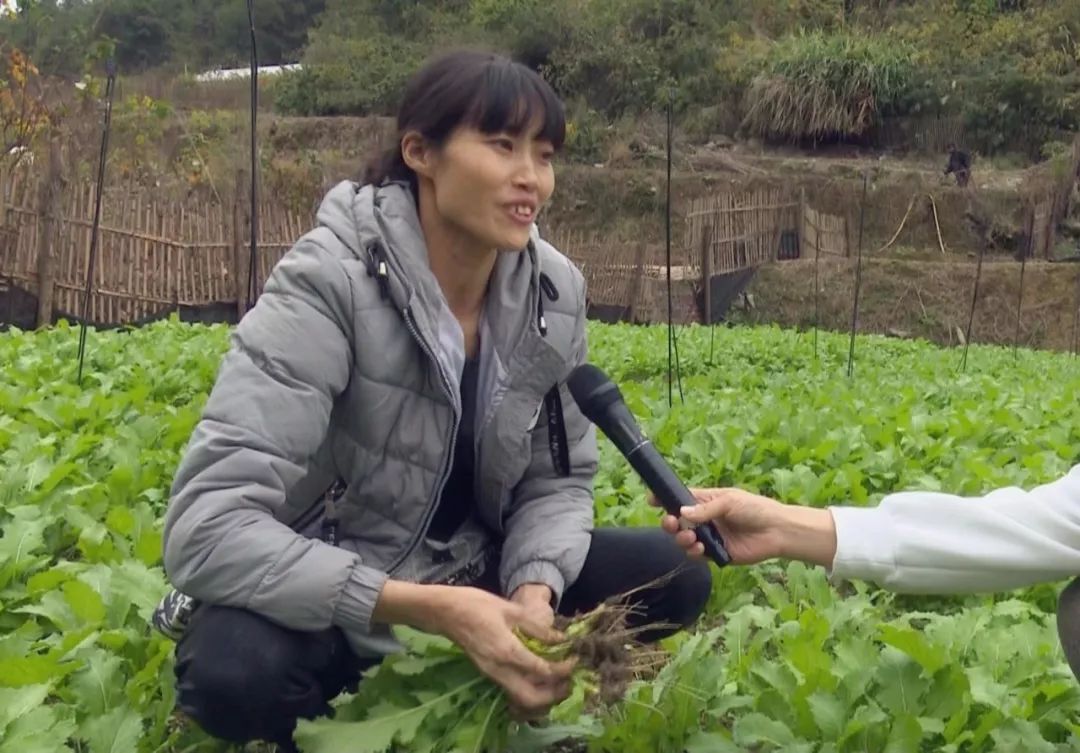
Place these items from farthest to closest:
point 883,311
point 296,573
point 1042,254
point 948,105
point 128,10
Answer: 1. point 128,10
2. point 948,105
3. point 1042,254
4. point 883,311
5. point 296,573

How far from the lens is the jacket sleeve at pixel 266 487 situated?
2109 millimetres

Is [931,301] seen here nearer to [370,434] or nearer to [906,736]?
[906,736]

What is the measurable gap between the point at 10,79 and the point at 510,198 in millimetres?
15078

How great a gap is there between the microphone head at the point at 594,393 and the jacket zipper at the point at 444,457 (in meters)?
0.25

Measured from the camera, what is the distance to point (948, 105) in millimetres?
28703

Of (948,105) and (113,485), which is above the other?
(948,105)

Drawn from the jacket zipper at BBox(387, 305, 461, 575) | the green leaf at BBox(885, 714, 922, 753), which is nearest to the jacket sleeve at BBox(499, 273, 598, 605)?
the jacket zipper at BBox(387, 305, 461, 575)

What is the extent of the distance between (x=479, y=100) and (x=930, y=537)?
3.71ft

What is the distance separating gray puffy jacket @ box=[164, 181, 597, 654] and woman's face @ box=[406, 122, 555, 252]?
10 cm

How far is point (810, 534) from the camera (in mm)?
2264

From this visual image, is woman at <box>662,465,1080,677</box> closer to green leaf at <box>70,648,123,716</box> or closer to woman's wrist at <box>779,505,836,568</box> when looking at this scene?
woman's wrist at <box>779,505,836,568</box>

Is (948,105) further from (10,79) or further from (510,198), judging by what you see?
(510,198)

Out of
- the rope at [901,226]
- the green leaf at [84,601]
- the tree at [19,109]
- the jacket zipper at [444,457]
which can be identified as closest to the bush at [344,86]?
the rope at [901,226]

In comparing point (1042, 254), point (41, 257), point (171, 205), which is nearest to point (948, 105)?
point (1042, 254)
